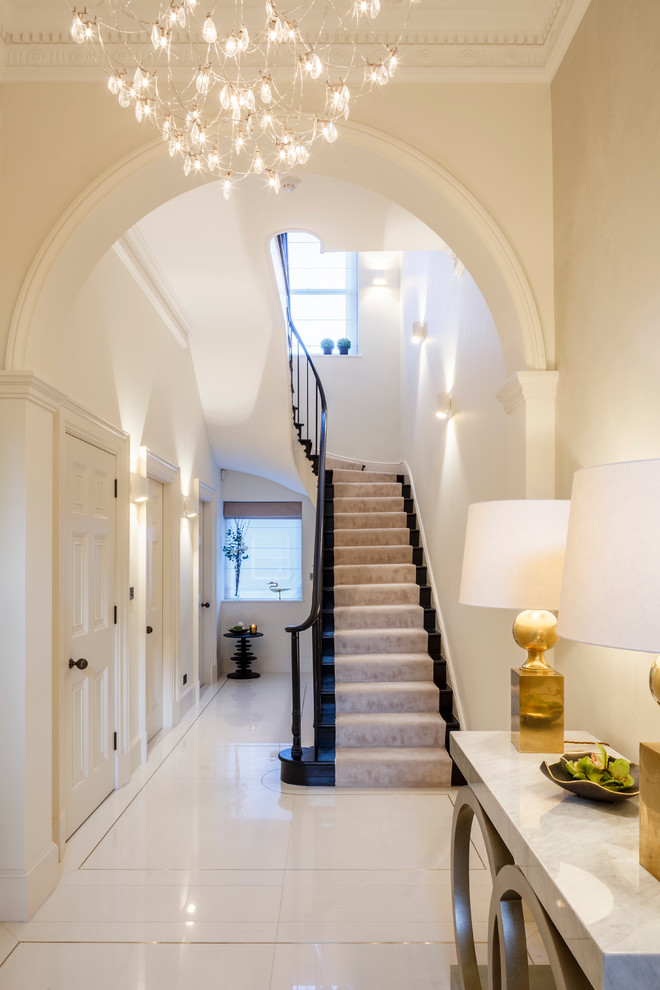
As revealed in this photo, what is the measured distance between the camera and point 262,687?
297 inches

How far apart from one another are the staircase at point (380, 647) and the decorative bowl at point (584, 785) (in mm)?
2678

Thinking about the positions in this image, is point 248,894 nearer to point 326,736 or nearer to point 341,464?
point 326,736

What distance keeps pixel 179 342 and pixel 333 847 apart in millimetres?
4077

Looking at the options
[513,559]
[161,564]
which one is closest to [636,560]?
[513,559]

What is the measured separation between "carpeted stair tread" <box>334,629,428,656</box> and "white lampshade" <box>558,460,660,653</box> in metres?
4.06

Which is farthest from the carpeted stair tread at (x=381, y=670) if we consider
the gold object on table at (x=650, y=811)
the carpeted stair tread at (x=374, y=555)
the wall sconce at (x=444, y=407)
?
the gold object on table at (x=650, y=811)

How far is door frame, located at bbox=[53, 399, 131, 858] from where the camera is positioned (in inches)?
128

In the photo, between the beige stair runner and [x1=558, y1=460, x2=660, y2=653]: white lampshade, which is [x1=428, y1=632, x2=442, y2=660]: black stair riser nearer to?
the beige stair runner

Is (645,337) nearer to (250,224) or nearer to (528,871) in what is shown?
A: (528,871)

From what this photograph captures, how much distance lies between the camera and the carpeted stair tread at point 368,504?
22.8 feet

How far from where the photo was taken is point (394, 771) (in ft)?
14.0

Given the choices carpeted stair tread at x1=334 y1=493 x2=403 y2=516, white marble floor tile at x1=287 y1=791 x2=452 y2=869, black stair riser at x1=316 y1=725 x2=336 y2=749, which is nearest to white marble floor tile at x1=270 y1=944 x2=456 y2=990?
white marble floor tile at x1=287 y1=791 x2=452 y2=869

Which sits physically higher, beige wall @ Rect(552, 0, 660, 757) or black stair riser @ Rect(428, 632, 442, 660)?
beige wall @ Rect(552, 0, 660, 757)

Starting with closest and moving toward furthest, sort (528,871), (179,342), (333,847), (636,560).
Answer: (636,560)
(528,871)
(333,847)
(179,342)
